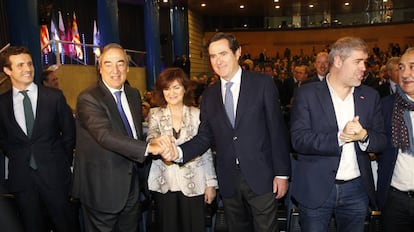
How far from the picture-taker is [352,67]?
2.21 m

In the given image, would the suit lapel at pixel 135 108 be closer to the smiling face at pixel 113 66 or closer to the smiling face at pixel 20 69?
the smiling face at pixel 113 66

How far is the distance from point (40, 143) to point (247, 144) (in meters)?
1.42

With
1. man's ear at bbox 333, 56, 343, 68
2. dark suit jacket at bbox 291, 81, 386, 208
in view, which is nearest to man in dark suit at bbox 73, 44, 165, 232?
dark suit jacket at bbox 291, 81, 386, 208

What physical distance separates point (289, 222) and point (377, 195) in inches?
36.1

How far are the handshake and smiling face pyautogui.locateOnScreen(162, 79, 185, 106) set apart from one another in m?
0.30

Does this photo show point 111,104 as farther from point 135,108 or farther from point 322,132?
point 322,132

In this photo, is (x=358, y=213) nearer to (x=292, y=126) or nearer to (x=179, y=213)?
(x=292, y=126)

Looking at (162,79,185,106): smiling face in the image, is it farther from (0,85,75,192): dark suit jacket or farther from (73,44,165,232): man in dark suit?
(0,85,75,192): dark suit jacket

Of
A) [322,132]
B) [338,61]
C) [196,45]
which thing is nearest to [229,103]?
[322,132]

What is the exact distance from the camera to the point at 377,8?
19.8m

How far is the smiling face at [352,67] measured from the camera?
221 cm

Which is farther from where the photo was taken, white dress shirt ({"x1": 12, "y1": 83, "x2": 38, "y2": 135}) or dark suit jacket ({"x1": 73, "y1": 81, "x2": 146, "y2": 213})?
white dress shirt ({"x1": 12, "y1": 83, "x2": 38, "y2": 135})

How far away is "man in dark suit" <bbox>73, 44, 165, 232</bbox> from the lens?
92.4 inches

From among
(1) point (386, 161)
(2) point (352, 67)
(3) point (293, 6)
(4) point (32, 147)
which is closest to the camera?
(2) point (352, 67)
